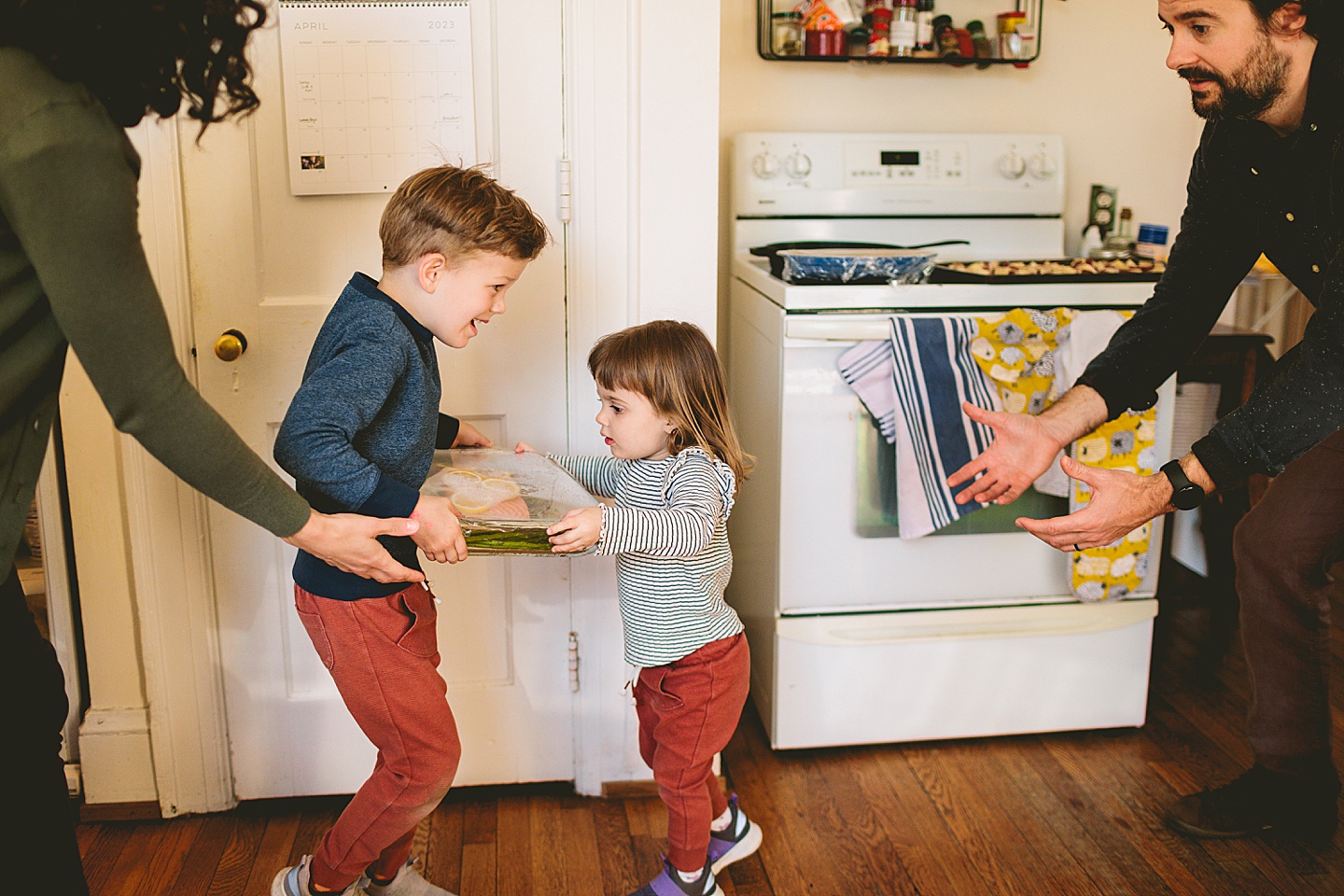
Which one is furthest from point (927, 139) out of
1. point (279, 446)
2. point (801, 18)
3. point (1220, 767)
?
point (279, 446)

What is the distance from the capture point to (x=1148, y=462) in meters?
2.11

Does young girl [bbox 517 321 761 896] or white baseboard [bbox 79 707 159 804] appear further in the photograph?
white baseboard [bbox 79 707 159 804]

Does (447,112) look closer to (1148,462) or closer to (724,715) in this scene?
(724,715)

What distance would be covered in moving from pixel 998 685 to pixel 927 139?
50.6 inches

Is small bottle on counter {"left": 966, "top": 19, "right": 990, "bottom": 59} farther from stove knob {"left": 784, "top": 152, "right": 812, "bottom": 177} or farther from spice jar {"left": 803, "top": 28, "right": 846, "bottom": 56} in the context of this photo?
stove knob {"left": 784, "top": 152, "right": 812, "bottom": 177}

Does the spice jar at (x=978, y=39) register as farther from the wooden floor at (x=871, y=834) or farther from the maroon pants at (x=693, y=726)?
the maroon pants at (x=693, y=726)

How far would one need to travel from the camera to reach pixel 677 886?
168 cm

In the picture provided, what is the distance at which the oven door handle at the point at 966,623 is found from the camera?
215 cm

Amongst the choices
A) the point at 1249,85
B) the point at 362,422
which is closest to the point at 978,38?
the point at 1249,85

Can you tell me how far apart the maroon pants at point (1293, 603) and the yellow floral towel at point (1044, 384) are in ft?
0.78

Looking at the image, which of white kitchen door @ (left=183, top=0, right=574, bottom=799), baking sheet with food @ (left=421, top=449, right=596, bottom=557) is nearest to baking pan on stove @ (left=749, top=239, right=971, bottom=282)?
white kitchen door @ (left=183, top=0, right=574, bottom=799)

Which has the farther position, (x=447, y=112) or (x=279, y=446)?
(x=447, y=112)

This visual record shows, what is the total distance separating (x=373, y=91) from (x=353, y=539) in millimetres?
856

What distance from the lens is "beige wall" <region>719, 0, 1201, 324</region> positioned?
2.69 meters
